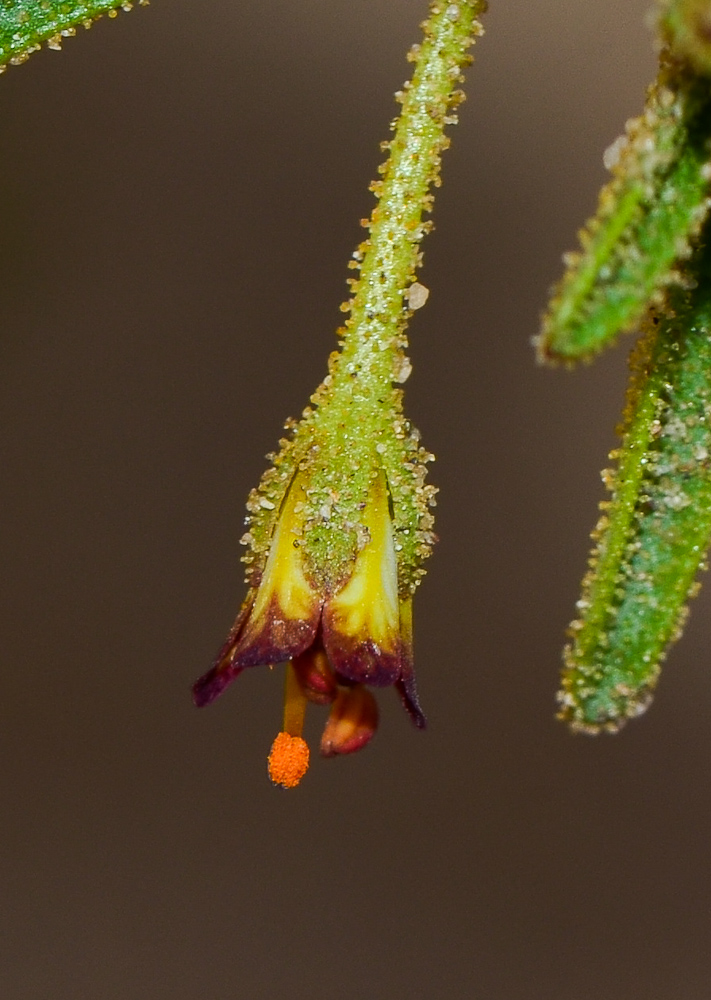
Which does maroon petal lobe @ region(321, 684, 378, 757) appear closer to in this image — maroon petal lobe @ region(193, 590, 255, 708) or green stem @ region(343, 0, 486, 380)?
maroon petal lobe @ region(193, 590, 255, 708)

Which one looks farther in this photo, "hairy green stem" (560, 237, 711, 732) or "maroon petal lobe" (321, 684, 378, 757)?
"maroon petal lobe" (321, 684, 378, 757)

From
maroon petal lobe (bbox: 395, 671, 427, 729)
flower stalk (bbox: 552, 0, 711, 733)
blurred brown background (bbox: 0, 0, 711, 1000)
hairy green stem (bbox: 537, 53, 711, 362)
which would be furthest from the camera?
blurred brown background (bbox: 0, 0, 711, 1000)

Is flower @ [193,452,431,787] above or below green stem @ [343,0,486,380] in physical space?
below

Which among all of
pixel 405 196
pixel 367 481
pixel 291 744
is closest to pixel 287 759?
pixel 291 744

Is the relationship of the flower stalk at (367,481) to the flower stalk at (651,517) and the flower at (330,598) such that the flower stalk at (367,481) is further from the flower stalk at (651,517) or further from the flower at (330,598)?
the flower stalk at (651,517)

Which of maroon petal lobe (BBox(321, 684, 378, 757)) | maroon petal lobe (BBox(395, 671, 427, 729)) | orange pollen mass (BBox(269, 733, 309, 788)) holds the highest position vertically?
maroon petal lobe (BBox(395, 671, 427, 729))

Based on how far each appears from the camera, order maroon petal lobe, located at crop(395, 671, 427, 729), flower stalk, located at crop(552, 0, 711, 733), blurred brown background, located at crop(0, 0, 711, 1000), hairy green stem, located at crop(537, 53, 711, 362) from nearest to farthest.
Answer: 1. hairy green stem, located at crop(537, 53, 711, 362)
2. flower stalk, located at crop(552, 0, 711, 733)
3. maroon petal lobe, located at crop(395, 671, 427, 729)
4. blurred brown background, located at crop(0, 0, 711, 1000)

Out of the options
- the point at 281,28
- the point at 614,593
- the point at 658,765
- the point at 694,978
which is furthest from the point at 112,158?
the point at 694,978

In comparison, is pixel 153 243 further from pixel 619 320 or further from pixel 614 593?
pixel 619 320

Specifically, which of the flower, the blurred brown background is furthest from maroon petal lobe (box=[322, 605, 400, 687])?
the blurred brown background
